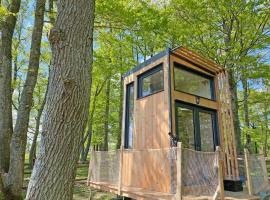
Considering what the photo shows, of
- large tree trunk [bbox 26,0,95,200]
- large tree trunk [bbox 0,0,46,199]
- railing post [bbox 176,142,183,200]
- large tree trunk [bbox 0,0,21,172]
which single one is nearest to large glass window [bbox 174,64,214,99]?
railing post [bbox 176,142,183,200]

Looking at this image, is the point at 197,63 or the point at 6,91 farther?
the point at 197,63

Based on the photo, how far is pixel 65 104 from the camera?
85.7 inches

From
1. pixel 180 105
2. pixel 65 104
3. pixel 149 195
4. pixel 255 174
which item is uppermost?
pixel 180 105

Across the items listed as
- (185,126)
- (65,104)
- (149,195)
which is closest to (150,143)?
(185,126)

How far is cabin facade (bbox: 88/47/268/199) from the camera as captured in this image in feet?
14.4

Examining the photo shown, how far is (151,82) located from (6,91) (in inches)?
150

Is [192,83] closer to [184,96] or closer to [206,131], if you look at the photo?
[184,96]

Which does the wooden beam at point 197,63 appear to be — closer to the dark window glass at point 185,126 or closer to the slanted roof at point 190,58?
the slanted roof at point 190,58

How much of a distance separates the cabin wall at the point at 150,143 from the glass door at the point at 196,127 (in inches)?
16.9

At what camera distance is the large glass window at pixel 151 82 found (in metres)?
6.21

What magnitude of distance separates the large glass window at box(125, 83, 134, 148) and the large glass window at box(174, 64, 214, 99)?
1.68m

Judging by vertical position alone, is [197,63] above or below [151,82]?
above

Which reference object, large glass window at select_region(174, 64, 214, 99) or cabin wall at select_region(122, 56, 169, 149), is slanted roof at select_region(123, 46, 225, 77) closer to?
cabin wall at select_region(122, 56, 169, 149)

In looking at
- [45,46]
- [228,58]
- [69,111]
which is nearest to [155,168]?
[69,111]
